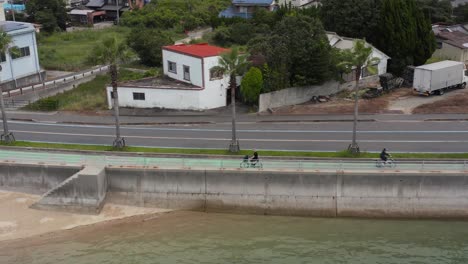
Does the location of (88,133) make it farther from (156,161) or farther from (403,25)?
(403,25)

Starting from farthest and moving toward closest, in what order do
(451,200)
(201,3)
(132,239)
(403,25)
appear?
(201,3) < (403,25) < (451,200) < (132,239)

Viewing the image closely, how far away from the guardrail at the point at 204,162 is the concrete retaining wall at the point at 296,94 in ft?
48.2

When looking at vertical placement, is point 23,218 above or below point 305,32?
below

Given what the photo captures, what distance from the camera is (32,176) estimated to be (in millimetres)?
38906

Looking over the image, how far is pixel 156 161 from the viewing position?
37.8 meters

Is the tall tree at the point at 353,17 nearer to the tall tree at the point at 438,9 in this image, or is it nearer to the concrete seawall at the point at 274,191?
the tall tree at the point at 438,9

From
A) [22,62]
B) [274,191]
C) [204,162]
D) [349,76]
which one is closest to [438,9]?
[349,76]

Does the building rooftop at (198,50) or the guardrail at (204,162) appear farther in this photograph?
the building rooftop at (198,50)

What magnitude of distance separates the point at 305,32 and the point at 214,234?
86.1 ft

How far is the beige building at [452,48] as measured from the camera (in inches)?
2709

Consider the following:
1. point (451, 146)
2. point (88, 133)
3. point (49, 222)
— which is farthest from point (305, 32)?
point (49, 222)

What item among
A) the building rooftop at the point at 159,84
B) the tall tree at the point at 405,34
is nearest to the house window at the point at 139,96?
the building rooftop at the point at 159,84

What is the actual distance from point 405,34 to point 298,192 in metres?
31.8

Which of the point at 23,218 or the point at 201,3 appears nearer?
the point at 23,218
